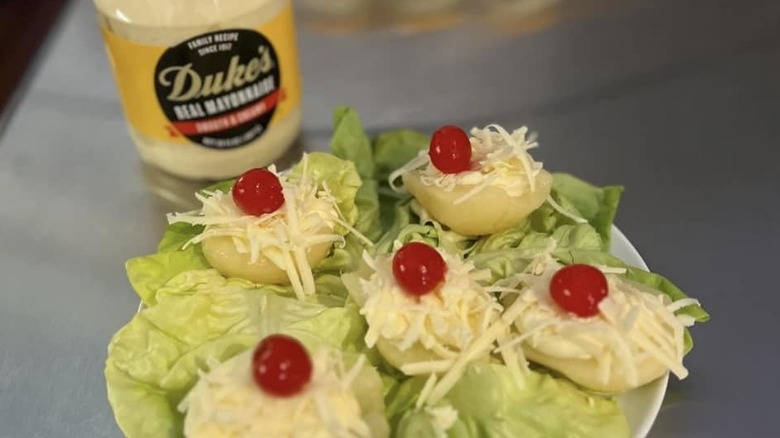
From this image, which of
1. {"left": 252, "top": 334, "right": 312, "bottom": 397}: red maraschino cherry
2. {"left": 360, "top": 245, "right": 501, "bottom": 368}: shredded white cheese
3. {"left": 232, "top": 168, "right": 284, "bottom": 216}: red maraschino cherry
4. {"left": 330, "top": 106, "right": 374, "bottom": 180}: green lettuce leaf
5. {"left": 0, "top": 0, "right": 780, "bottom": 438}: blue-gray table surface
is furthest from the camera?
{"left": 330, "top": 106, "right": 374, "bottom": 180}: green lettuce leaf

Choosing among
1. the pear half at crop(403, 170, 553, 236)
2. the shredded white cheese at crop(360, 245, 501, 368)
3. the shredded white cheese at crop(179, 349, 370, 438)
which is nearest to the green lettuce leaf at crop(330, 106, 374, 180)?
the pear half at crop(403, 170, 553, 236)

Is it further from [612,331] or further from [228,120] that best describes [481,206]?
[228,120]

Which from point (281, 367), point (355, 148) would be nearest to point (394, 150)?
point (355, 148)

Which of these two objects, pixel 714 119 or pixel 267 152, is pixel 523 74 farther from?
pixel 267 152

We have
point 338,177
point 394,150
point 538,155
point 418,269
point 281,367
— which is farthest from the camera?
point 538,155

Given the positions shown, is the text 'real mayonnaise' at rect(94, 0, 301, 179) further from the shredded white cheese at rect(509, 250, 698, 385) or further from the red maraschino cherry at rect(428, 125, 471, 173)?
the shredded white cheese at rect(509, 250, 698, 385)

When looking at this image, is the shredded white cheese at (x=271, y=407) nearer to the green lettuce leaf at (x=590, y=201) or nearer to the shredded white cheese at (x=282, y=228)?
the shredded white cheese at (x=282, y=228)

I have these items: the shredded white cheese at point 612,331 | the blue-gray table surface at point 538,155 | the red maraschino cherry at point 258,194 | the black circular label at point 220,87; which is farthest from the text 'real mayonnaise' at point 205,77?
the shredded white cheese at point 612,331
